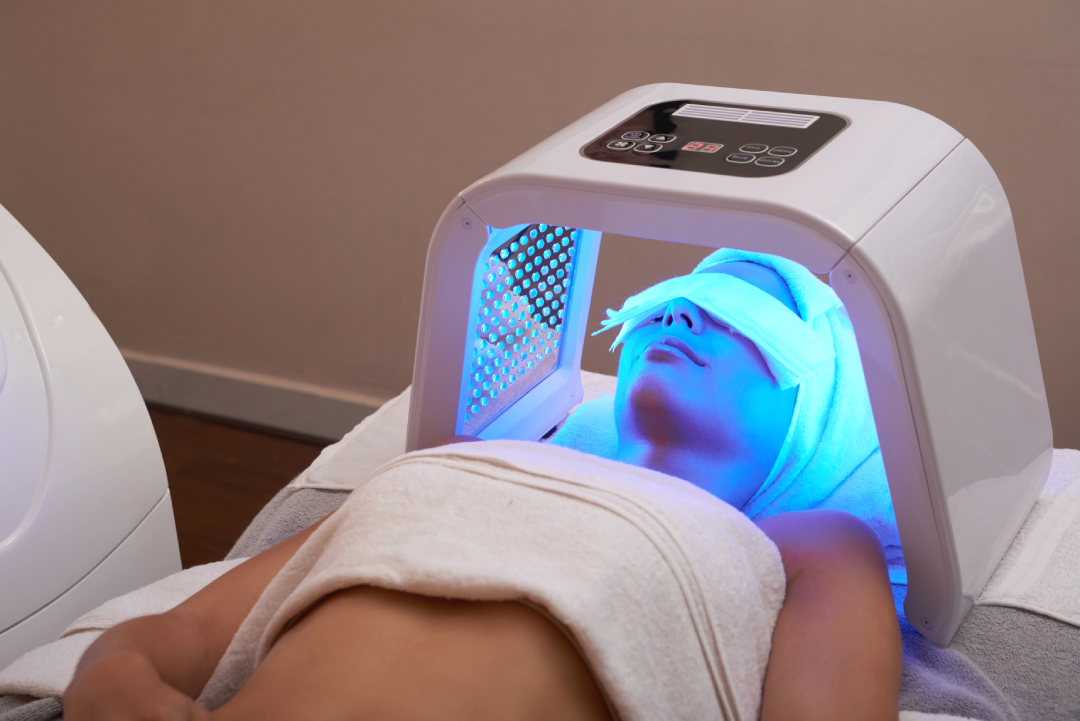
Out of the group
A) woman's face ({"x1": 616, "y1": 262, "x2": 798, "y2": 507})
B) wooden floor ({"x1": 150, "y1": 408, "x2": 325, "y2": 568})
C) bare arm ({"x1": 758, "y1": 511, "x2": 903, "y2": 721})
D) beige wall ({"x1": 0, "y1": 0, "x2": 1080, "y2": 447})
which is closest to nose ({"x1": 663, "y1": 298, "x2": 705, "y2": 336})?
woman's face ({"x1": 616, "y1": 262, "x2": 798, "y2": 507})

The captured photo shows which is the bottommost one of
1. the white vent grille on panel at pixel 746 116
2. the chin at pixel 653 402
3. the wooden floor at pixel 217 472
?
the wooden floor at pixel 217 472

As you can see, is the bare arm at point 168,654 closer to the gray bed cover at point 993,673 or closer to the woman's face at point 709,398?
the gray bed cover at point 993,673

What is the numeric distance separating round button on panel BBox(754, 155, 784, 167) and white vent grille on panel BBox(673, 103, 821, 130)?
0.39ft

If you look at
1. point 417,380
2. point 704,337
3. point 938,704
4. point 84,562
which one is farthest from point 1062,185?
point 84,562

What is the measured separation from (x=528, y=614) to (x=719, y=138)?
51cm

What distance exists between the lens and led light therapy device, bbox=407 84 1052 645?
0.72 metres

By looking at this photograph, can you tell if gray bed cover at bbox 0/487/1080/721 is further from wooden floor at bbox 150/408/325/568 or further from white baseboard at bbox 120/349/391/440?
white baseboard at bbox 120/349/391/440

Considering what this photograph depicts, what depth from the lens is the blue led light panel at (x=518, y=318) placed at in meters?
1.03

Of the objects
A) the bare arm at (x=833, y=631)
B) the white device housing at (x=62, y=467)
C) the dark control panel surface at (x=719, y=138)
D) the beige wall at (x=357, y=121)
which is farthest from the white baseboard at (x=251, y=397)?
the bare arm at (x=833, y=631)

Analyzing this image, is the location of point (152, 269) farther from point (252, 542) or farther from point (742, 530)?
point (742, 530)

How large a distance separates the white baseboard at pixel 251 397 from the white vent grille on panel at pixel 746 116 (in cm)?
144

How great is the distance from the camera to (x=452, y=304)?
0.93 metres

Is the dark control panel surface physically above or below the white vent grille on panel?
below

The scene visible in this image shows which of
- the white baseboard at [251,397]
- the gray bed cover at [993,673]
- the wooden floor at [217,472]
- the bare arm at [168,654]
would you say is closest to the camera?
the bare arm at [168,654]
